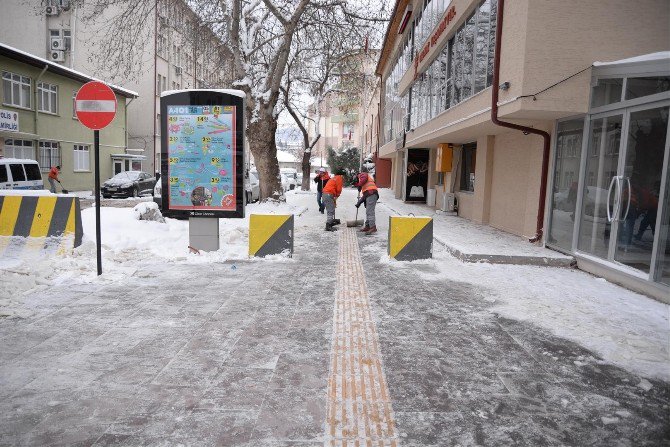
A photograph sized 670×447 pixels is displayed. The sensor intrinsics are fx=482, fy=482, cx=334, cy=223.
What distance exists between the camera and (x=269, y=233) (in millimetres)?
8438

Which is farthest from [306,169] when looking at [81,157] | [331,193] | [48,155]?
[331,193]

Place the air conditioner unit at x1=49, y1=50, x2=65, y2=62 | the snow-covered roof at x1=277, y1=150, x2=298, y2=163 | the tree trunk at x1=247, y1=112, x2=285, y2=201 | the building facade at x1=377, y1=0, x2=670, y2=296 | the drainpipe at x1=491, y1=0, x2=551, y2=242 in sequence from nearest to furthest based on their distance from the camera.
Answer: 1. the building facade at x1=377, y1=0, x2=670, y2=296
2. the drainpipe at x1=491, y1=0, x2=551, y2=242
3. the tree trunk at x1=247, y1=112, x2=285, y2=201
4. the air conditioner unit at x1=49, y1=50, x2=65, y2=62
5. the snow-covered roof at x1=277, y1=150, x2=298, y2=163

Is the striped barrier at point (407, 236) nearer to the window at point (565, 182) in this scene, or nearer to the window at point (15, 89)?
the window at point (565, 182)

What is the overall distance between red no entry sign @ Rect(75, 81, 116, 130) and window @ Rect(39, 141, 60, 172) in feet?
72.1

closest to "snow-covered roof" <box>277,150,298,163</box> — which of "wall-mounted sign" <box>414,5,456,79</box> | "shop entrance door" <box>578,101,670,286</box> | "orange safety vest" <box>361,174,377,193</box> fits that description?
"wall-mounted sign" <box>414,5,456,79</box>

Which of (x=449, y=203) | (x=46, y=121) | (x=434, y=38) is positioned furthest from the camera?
(x=46, y=121)

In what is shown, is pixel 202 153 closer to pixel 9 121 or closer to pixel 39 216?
pixel 39 216

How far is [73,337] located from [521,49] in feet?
26.3

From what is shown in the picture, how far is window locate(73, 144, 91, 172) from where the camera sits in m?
28.6

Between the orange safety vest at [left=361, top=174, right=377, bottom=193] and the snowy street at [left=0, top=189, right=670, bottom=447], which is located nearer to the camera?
the snowy street at [left=0, top=189, right=670, bottom=447]

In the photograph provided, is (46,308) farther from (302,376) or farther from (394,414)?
(394,414)

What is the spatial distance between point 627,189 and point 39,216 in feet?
29.7

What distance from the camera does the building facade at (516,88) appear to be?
26.5ft

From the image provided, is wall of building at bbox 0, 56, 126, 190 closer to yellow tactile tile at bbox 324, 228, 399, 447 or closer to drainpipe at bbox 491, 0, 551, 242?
drainpipe at bbox 491, 0, 551, 242
